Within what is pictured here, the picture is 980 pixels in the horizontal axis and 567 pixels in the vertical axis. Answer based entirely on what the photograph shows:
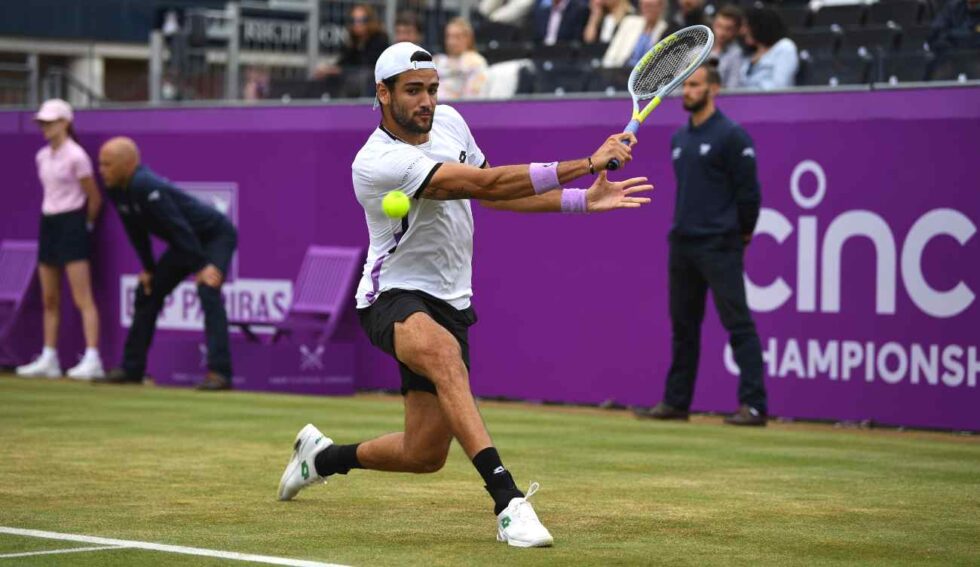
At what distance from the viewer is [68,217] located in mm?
17172

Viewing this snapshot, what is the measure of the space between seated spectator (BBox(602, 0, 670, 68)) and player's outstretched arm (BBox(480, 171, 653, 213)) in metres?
7.50

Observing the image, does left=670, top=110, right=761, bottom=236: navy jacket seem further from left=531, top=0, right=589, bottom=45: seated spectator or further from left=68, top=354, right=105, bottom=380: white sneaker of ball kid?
left=68, top=354, right=105, bottom=380: white sneaker of ball kid

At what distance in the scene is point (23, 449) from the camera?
34.6 feet

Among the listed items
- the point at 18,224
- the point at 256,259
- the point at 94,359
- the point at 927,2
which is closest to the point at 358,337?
the point at 256,259

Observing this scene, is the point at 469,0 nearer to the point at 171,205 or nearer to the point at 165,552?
the point at 171,205

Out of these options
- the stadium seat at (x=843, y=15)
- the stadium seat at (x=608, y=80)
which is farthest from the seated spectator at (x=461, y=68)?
the stadium seat at (x=843, y=15)

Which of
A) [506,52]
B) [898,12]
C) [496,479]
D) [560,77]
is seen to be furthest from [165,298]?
[496,479]

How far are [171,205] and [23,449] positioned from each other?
531 centimetres

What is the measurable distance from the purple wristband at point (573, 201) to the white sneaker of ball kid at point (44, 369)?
A: 11.0m

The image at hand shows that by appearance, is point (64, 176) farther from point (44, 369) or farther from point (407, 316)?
point (407, 316)

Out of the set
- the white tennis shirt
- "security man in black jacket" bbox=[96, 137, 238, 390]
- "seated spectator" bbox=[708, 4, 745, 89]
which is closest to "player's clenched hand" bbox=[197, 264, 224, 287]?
"security man in black jacket" bbox=[96, 137, 238, 390]

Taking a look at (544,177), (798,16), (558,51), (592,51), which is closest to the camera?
(544,177)

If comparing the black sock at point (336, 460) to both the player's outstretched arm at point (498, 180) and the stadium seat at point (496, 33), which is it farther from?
the stadium seat at point (496, 33)

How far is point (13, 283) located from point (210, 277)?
368cm
